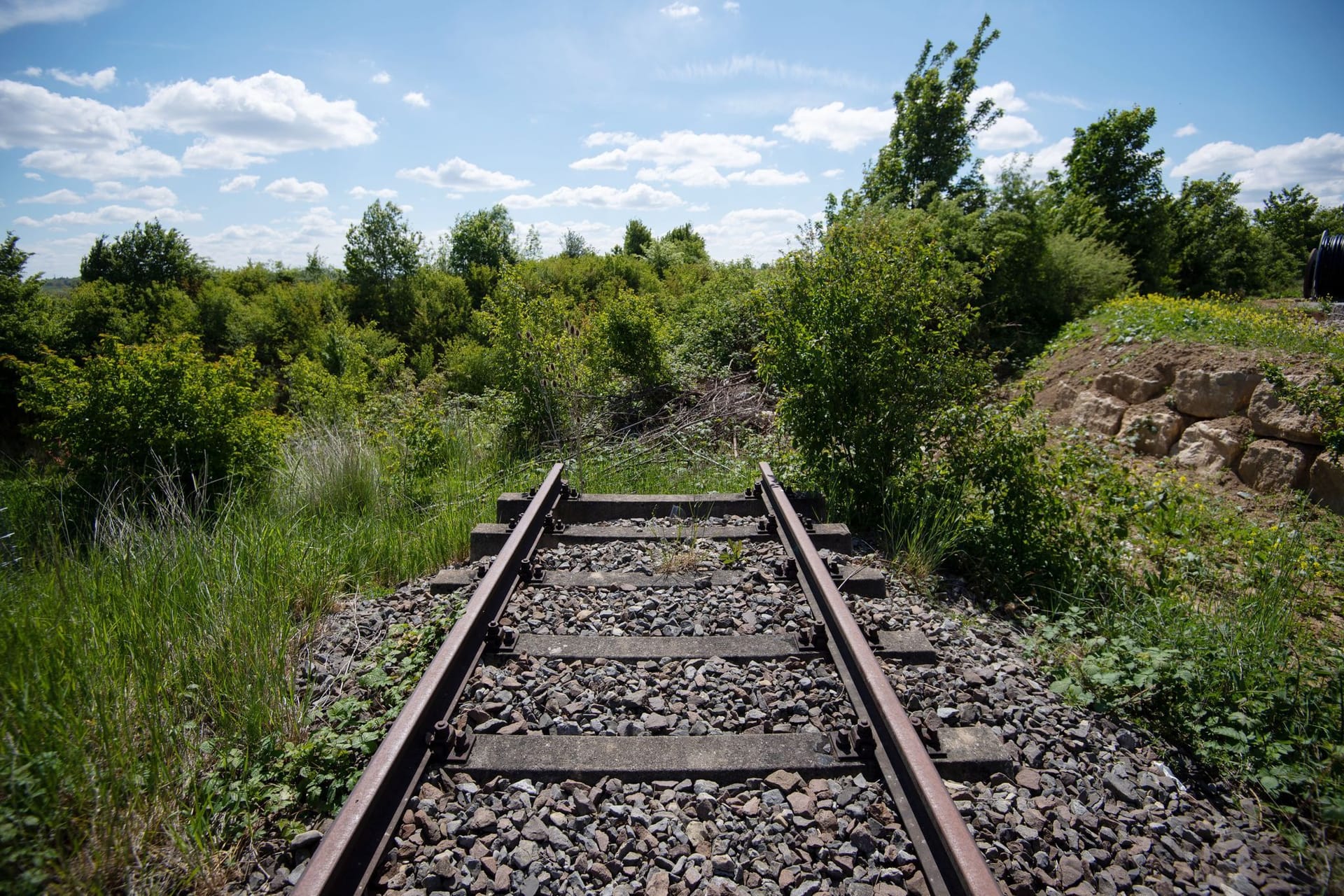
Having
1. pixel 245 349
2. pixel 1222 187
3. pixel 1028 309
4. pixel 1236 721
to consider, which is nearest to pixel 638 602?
pixel 1236 721

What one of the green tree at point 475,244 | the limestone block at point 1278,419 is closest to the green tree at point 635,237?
the green tree at point 475,244

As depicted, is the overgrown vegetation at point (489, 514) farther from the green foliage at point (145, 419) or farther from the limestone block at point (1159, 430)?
the limestone block at point (1159, 430)

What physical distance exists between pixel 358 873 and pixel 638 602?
6.39 feet

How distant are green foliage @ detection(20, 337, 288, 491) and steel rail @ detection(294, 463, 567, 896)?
4.24 meters

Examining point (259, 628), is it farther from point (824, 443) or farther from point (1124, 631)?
point (1124, 631)

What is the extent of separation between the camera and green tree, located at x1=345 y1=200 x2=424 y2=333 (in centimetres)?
1973

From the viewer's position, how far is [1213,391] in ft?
28.0

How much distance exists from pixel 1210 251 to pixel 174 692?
153ft

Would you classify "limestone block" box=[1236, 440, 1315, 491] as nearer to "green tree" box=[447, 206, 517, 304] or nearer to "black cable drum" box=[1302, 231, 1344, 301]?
"black cable drum" box=[1302, 231, 1344, 301]

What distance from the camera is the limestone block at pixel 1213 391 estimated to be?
8250 mm

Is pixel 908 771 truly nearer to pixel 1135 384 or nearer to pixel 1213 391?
pixel 1213 391

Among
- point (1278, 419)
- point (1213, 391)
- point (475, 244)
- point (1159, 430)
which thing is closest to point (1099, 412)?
point (1159, 430)

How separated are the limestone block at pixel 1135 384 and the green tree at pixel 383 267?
58.2ft

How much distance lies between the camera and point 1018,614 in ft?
13.2
